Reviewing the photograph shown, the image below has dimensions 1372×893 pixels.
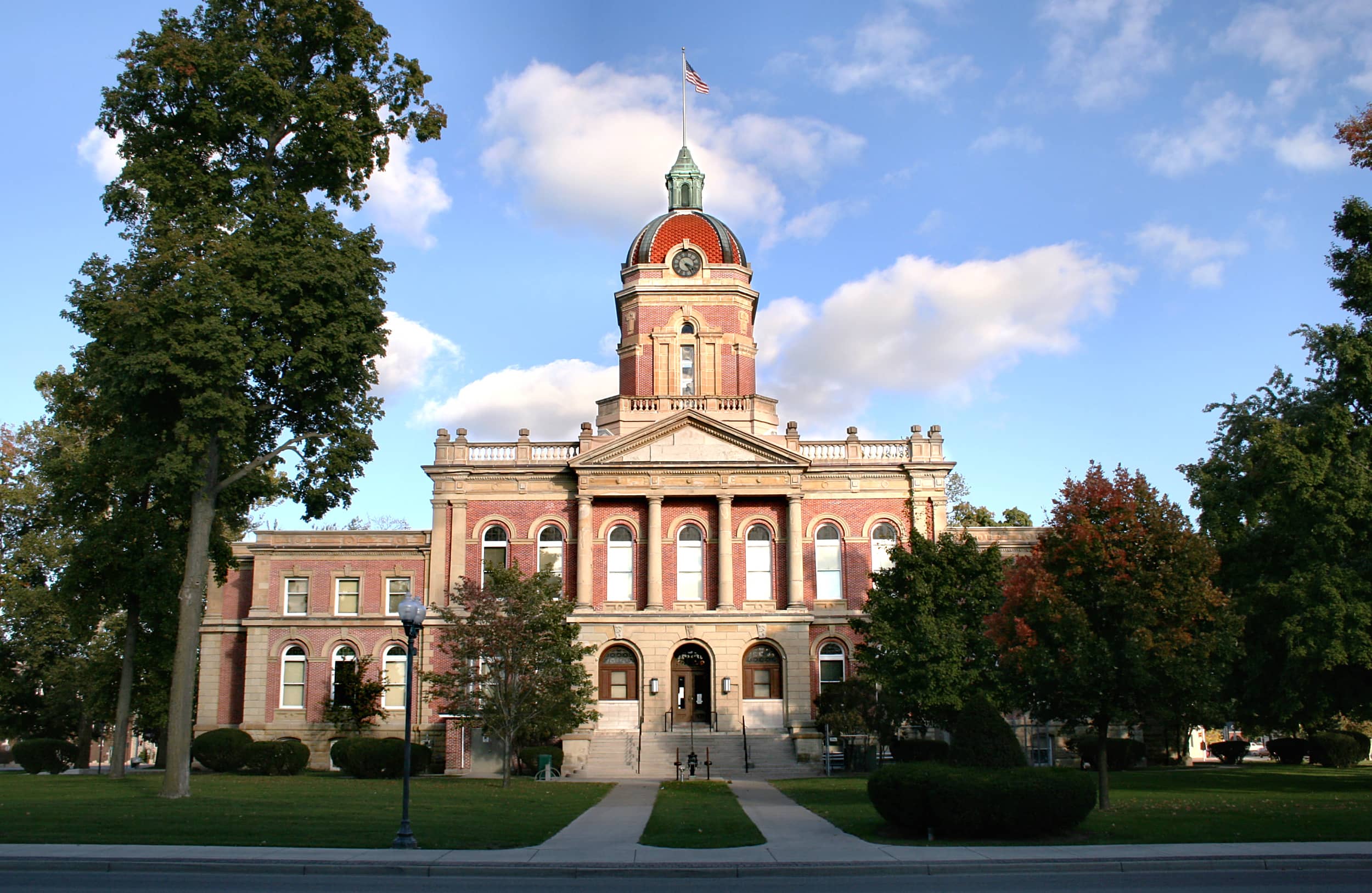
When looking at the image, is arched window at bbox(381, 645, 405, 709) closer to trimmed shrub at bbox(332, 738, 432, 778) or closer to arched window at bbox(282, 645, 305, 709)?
arched window at bbox(282, 645, 305, 709)

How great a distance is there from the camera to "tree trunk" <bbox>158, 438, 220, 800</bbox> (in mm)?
25328

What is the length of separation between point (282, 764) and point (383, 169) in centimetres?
2044

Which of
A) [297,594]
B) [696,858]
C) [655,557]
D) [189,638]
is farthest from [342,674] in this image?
[696,858]

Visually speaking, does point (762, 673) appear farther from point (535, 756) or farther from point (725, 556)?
point (535, 756)

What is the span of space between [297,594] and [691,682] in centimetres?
1658

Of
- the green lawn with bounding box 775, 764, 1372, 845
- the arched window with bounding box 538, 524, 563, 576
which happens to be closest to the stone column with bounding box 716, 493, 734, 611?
the arched window with bounding box 538, 524, 563, 576

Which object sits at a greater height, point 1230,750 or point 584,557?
point 584,557

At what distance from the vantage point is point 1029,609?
24.8 m

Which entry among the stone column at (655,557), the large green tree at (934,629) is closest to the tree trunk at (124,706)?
the stone column at (655,557)

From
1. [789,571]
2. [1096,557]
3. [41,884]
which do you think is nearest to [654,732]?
[789,571]

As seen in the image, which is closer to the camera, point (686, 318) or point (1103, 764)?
point (1103, 764)

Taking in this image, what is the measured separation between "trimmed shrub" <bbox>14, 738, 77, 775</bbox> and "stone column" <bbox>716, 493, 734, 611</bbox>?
24.8m

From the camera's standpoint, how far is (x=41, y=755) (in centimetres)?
4097

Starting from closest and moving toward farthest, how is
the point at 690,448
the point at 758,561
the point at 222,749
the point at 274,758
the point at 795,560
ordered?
the point at 274,758
the point at 222,749
the point at 795,560
the point at 690,448
the point at 758,561
